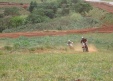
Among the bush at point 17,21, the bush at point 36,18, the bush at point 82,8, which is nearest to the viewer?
the bush at point 36,18

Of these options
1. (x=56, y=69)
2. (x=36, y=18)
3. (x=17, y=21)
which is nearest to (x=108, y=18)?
(x=36, y=18)

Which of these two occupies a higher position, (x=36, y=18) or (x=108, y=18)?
(x=108, y=18)

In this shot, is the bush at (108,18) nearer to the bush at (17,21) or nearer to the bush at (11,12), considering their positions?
the bush at (17,21)

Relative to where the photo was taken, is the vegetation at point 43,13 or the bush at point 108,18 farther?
the vegetation at point 43,13

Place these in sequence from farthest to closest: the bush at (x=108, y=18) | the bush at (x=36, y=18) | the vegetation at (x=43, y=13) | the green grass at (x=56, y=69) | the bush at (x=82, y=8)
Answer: the bush at (x=82, y=8) < the vegetation at (x=43, y=13) < the bush at (x=36, y=18) < the bush at (x=108, y=18) < the green grass at (x=56, y=69)

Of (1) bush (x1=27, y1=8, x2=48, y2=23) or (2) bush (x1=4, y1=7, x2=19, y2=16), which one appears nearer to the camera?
(1) bush (x1=27, y1=8, x2=48, y2=23)

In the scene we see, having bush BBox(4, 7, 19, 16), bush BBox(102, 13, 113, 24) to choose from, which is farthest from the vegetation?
bush BBox(102, 13, 113, 24)

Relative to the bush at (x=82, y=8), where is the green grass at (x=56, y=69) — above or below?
above

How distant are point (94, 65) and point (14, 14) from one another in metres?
56.1

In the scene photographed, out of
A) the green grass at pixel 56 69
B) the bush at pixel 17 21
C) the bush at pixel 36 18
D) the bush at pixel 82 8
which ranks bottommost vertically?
the bush at pixel 17 21

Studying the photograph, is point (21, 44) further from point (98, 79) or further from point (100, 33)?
point (98, 79)

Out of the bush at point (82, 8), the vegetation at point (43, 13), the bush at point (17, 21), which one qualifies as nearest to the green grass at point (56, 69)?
the vegetation at point (43, 13)

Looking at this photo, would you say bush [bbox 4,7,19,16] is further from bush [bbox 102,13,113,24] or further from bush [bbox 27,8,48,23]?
bush [bbox 102,13,113,24]

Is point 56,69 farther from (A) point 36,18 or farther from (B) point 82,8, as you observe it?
(B) point 82,8
